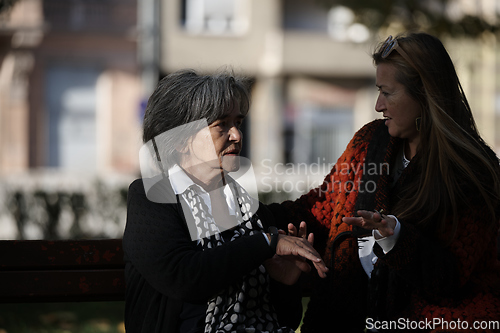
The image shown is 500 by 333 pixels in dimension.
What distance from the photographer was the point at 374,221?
2.12 m

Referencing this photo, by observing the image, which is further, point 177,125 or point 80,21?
point 80,21

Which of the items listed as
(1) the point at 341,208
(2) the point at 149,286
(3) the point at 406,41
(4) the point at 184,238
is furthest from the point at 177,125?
(3) the point at 406,41

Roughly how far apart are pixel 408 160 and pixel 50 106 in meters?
14.3

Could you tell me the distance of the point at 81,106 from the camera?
15.7 m

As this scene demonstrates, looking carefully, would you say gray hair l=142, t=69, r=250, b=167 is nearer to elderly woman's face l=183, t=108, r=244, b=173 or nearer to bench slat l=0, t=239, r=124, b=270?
elderly woman's face l=183, t=108, r=244, b=173

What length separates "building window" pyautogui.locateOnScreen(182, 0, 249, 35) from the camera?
1563 cm

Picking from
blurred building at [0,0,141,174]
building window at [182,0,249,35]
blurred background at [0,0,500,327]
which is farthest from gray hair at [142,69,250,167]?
building window at [182,0,249,35]

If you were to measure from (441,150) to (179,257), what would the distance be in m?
1.13

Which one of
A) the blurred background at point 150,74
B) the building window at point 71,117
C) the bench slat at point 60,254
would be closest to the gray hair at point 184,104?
the bench slat at point 60,254

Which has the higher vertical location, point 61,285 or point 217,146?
point 217,146

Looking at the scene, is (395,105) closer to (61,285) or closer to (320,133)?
(61,285)

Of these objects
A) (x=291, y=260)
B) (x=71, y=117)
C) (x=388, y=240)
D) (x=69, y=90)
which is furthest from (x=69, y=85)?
(x=388, y=240)

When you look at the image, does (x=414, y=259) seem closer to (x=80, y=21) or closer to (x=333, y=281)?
(x=333, y=281)

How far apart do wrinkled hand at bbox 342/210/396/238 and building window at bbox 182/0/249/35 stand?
13882 mm
